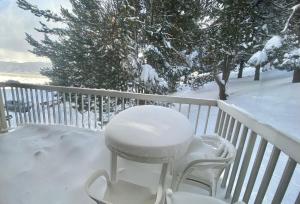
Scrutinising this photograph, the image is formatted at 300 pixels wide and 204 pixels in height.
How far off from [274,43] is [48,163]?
725cm

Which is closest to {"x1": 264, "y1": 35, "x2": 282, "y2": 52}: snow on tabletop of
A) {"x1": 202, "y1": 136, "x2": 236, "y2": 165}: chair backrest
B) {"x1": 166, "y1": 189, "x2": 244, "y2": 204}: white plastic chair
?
{"x1": 202, "y1": 136, "x2": 236, "y2": 165}: chair backrest

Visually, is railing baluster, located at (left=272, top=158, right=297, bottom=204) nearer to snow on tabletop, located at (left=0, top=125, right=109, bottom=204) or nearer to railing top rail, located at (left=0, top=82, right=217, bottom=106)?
snow on tabletop, located at (left=0, top=125, right=109, bottom=204)

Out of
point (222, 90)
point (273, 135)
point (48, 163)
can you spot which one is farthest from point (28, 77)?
point (273, 135)

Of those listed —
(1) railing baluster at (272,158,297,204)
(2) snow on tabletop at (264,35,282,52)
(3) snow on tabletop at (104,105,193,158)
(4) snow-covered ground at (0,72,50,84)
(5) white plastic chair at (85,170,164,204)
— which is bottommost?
(4) snow-covered ground at (0,72,50,84)

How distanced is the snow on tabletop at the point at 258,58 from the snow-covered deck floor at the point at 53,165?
21.3 feet

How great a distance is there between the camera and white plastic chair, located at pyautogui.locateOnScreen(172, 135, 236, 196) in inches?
58.7

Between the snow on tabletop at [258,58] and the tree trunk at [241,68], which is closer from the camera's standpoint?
the snow on tabletop at [258,58]

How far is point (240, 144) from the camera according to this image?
6.50 ft

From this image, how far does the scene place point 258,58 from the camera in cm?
757

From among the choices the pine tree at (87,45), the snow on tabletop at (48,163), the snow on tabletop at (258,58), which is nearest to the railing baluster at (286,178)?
the snow on tabletop at (48,163)

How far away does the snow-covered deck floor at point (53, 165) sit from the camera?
5.96 feet

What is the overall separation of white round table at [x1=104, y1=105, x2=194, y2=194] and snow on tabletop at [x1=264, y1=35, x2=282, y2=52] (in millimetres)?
6633

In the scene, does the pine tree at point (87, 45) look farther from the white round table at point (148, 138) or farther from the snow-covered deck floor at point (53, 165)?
the white round table at point (148, 138)

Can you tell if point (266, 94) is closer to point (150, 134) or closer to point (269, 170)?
point (269, 170)
